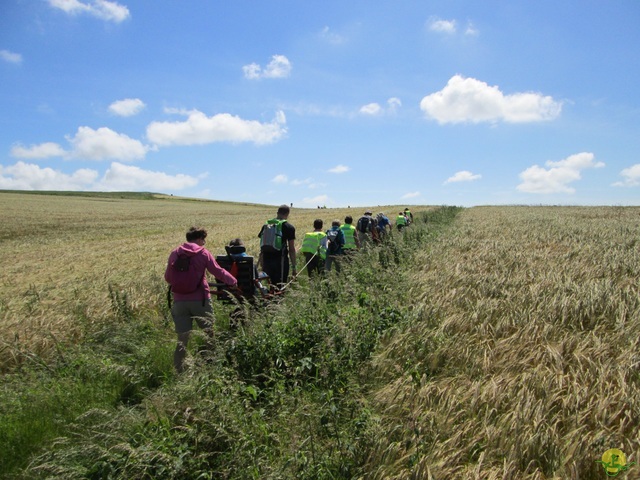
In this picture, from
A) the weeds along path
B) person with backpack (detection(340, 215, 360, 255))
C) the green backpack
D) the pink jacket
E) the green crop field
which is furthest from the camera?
person with backpack (detection(340, 215, 360, 255))

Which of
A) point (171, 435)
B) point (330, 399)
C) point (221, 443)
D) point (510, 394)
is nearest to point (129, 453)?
point (171, 435)

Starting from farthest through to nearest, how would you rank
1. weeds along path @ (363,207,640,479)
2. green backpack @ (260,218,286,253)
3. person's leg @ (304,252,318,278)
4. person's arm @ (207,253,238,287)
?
person's leg @ (304,252,318,278) < green backpack @ (260,218,286,253) < person's arm @ (207,253,238,287) < weeds along path @ (363,207,640,479)

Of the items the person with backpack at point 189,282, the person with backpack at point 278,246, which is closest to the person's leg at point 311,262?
the person with backpack at point 278,246

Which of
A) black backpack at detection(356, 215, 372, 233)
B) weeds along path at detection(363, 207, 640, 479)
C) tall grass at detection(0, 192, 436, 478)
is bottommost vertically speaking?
tall grass at detection(0, 192, 436, 478)

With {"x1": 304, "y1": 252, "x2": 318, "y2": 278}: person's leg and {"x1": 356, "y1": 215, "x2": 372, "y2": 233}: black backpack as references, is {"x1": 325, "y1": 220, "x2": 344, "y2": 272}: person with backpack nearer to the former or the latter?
{"x1": 304, "y1": 252, "x2": 318, "y2": 278}: person's leg

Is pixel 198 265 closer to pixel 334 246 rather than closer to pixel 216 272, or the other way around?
pixel 216 272

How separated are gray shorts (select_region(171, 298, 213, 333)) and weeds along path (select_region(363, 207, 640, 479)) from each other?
253cm

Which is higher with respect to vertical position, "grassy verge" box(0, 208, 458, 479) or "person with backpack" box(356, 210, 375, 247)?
"person with backpack" box(356, 210, 375, 247)

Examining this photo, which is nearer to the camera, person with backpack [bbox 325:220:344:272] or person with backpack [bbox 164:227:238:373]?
person with backpack [bbox 164:227:238:373]

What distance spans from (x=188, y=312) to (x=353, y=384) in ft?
8.76

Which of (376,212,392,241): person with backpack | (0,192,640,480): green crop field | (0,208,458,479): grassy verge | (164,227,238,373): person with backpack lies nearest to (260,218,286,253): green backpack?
(0,192,640,480): green crop field

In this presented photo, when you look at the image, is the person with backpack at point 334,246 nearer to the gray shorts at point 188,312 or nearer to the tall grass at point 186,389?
the tall grass at point 186,389

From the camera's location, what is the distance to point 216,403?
3561mm

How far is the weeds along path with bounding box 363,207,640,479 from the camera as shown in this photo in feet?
9.28
